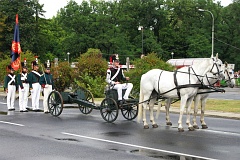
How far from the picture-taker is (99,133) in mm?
13570

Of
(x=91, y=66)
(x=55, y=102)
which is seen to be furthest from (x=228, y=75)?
(x=91, y=66)

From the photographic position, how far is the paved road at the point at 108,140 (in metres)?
10.1

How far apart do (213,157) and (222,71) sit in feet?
16.6

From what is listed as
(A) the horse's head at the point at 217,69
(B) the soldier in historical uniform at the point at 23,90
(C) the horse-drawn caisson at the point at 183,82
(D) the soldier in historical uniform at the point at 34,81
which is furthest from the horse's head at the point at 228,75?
(B) the soldier in historical uniform at the point at 23,90

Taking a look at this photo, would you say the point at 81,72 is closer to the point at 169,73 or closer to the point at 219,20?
the point at 169,73

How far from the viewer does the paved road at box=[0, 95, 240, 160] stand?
10.1m

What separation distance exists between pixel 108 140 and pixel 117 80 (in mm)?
4754

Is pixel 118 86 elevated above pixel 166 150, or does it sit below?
above

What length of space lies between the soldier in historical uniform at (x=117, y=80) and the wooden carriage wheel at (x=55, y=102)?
241 cm

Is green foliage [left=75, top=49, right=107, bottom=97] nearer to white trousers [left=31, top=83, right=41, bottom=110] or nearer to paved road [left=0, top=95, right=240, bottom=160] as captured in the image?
white trousers [left=31, top=83, right=41, bottom=110]

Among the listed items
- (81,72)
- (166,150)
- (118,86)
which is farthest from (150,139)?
(81,72)

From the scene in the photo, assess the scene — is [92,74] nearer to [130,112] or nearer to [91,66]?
[91,66]

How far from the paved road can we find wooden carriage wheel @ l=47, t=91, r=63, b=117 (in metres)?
0.96

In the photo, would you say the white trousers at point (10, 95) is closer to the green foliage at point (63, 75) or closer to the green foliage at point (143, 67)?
the green foliage at point (143, 67)
